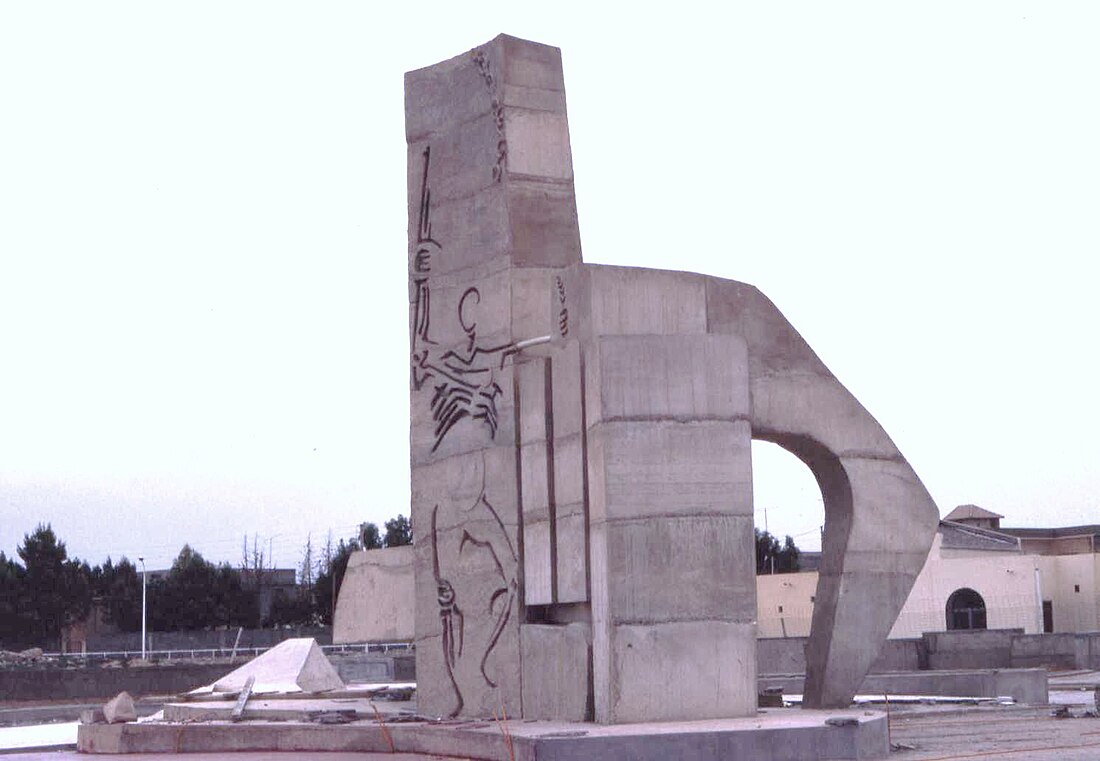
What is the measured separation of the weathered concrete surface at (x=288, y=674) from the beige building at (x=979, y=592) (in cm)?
2425

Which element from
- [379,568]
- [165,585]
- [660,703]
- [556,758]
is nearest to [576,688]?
[660,703]

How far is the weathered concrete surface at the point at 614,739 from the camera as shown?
11867mm

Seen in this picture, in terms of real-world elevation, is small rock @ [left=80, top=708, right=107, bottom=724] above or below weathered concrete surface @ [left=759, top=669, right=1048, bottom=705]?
above

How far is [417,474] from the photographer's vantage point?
16484 mm

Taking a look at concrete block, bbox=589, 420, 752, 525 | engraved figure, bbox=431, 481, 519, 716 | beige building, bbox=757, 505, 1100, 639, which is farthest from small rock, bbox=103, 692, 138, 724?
beige building, bbox=757, 505, 1100, 639

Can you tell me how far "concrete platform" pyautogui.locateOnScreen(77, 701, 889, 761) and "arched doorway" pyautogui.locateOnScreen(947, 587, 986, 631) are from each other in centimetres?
3202

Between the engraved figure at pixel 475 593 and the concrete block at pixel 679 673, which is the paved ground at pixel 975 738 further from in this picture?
the engraved figure at pixel 475 593

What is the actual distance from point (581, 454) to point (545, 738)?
286cm

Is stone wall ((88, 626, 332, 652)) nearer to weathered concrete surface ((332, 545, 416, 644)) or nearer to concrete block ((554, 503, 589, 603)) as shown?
weathered concrete surface ((332, 545, 416, 644))

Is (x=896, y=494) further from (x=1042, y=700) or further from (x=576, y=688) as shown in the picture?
(x=1042, y=700)

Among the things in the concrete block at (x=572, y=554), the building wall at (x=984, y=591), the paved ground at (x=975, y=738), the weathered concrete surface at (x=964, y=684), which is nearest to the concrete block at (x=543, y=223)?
the concrete block at (x=572, y=554)

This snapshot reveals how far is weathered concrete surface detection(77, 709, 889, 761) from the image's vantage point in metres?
11.9

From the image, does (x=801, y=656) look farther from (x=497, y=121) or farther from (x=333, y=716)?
(x=497, y=121)

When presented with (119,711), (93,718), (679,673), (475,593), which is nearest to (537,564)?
(475,593)
